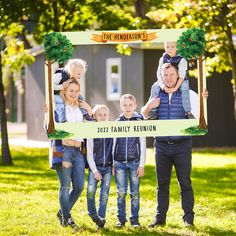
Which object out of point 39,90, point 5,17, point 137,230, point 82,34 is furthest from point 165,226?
point 39,90

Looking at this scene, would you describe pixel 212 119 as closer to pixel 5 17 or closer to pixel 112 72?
pixel 112 72

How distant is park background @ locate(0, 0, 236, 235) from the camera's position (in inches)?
369

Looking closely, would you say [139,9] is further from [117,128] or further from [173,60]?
[117,128]

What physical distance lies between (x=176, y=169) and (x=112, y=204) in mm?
2398

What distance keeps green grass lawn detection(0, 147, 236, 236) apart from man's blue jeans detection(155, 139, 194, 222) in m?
0.26

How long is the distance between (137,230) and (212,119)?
16.4 metres

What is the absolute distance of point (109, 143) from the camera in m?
8.46

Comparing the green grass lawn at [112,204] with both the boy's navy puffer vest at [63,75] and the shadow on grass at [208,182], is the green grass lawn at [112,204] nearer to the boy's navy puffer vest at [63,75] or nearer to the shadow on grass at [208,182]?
the shadow on grass at [208,182]

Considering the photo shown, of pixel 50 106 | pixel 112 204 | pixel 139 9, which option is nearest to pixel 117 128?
pixel 50 106

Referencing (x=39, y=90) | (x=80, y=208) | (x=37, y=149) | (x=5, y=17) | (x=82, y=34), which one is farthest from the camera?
(x=39, y=90)

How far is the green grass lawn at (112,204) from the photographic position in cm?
848

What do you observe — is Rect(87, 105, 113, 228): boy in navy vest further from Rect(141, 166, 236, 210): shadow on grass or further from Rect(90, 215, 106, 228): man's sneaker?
Rect(141, 166, 236, 210): shadow on grass

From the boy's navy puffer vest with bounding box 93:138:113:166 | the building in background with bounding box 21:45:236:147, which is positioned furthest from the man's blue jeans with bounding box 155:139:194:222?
the building in background with bounding box 21:45:236:147

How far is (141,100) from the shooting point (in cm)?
2359
